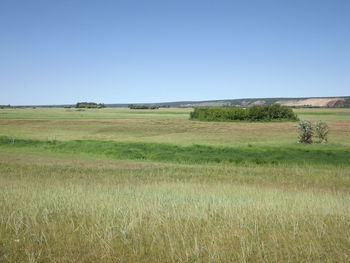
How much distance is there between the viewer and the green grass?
29.3m

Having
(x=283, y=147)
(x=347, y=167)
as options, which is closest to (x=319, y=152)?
(x=283, y=147)

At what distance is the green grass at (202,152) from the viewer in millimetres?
29328

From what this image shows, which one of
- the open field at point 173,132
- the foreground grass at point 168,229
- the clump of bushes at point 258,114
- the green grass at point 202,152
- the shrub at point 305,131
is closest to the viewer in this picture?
the foreground grass at point 168,229

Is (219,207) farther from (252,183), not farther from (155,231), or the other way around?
(252,183)

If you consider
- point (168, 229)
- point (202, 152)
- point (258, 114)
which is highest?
point (258, 114)

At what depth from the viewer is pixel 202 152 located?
32875 millimetres

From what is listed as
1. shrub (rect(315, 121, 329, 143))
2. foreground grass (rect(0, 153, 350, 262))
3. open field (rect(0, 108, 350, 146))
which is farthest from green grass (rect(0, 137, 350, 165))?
foreground grass (rect(0, 153, 350, 262))

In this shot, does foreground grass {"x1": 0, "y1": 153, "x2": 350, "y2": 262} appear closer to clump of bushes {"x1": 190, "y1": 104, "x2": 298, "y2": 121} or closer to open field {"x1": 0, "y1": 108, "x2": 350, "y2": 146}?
open field {"x1": 0, "y1": 108, "x2": 350, "y2": 146}

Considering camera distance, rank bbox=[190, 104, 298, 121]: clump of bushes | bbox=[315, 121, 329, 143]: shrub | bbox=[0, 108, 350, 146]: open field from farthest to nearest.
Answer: bbox=[190, 104, 298, 121]: clump of bushes, bbox=[0, 108, 350, 146]: open field, bbox=[315, 121, 329, 143]: shrub

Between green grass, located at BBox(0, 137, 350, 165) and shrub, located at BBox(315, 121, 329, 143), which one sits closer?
green grass, located at BBox(0, 137, 350, 165)

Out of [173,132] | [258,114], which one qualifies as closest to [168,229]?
[173,132]

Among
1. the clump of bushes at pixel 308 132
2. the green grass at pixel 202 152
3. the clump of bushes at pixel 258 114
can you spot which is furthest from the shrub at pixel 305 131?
the clump of bushes at pixel 258 114

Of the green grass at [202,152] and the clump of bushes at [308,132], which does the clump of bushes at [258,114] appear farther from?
the green grass at [202,152]

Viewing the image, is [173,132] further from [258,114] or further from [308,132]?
[258,114]
